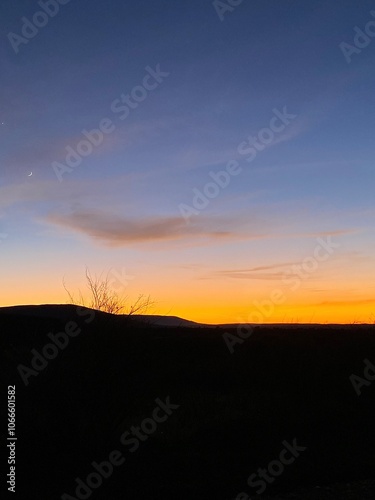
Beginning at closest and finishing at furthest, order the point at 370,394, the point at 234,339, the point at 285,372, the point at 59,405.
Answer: the point at 59,405 < the point at 370,394 < the point at 285,372 < the point at 234,339

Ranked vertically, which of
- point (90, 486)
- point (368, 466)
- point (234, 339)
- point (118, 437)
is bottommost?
point (368, 466)

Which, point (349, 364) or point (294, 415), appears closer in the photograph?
point (294, 415)

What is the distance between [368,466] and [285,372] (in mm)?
13899

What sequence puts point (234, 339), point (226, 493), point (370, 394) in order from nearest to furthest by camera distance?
1. point (226, 493)
2. point (370, 394)
3. point (234, 339)

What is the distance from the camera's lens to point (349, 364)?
2767 cm

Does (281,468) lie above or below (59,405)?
below

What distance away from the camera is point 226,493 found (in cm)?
1089

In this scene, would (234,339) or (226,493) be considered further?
(234,339)

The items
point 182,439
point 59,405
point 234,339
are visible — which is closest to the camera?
point 59,405

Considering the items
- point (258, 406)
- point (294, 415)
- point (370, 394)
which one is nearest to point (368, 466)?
point (294, 415)

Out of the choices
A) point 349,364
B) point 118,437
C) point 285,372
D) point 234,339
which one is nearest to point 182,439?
point 118,437

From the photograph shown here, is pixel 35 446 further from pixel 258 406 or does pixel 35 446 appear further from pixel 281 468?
pixel 258 406

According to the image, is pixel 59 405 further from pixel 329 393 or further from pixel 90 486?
pixel 329 393

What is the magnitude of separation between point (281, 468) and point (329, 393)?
421 inches
